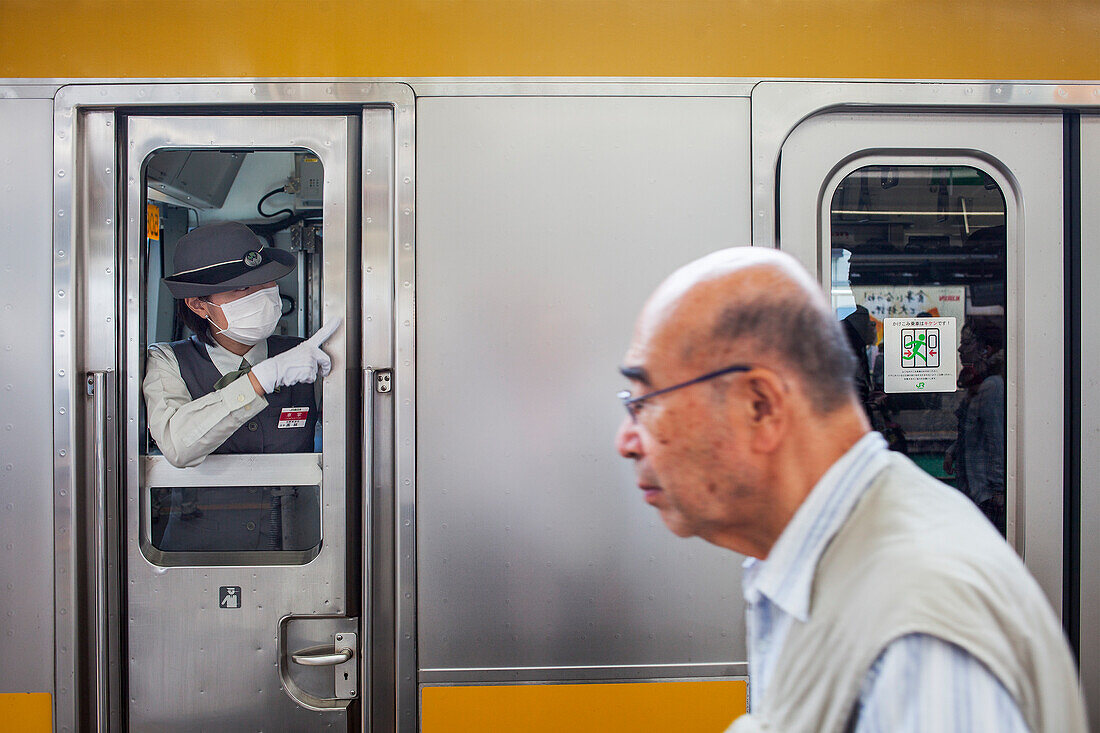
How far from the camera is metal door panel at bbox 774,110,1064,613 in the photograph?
197 cm

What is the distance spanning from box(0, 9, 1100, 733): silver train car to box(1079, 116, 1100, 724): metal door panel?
12mm

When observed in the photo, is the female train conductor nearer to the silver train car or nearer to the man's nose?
the silver train car

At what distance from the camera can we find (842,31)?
195cm

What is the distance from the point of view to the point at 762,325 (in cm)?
79

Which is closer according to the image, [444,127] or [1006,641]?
[1006,641]

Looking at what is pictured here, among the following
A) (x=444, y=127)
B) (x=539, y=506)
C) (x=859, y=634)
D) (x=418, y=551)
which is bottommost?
(x=418, y=551)

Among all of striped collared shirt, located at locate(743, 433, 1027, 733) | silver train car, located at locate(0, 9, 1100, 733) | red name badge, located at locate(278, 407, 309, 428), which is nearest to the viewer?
striped collared shirt, located at locate(743, 433, 1027, 733)

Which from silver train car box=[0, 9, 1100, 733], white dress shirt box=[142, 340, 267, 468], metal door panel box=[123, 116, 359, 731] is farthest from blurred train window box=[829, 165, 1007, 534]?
white dress shirt box=[142, 340, 267, 468]

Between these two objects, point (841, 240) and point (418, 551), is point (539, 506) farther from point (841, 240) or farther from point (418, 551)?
point (841, 240)

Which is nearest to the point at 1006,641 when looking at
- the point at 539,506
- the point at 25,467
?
the point at 539,506

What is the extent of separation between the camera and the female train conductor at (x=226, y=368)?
192cm

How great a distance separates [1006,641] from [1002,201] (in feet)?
5.90

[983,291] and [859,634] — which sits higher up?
[983,291]

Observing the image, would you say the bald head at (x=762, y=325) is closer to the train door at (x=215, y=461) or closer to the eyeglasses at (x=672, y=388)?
the eyeglasses at (x=672, y=388)
